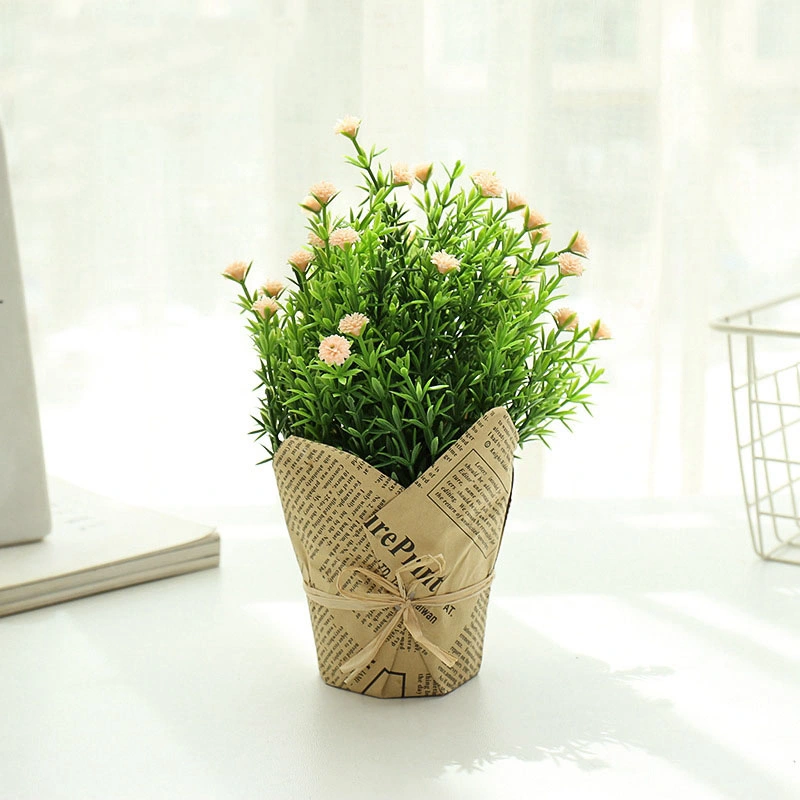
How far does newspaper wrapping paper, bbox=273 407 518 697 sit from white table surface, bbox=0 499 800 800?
2cm

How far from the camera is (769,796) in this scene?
1.53 ft

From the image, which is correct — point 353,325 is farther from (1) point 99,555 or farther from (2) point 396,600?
(1) point 99,555

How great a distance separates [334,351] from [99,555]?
34 centimetres

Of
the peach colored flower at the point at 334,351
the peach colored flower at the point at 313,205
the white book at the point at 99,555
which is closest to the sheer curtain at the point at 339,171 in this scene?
the white book at the point at 99,555

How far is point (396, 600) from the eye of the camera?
0.53m

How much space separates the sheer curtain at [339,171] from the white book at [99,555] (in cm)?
78

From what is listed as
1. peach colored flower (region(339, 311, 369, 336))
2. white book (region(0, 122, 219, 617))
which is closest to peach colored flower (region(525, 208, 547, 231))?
peach colored flower (region(339, 311, 369, 336))

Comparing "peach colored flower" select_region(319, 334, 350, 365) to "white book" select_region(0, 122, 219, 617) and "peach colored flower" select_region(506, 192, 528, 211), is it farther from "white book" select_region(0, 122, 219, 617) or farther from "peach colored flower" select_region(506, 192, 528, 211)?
"white book" select_region(0, 122, 219, 617)

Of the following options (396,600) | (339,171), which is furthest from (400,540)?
(339,171)

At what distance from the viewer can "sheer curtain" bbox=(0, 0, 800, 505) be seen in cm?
149

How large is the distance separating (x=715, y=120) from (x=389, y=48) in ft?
1.68

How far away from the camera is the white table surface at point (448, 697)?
483 millimetres

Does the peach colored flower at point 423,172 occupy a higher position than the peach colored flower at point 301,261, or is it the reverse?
the peach colored flower at point 423,172

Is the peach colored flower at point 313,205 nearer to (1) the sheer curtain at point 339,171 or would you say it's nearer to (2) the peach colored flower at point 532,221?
(2) the peach colored flower at point 532,221
